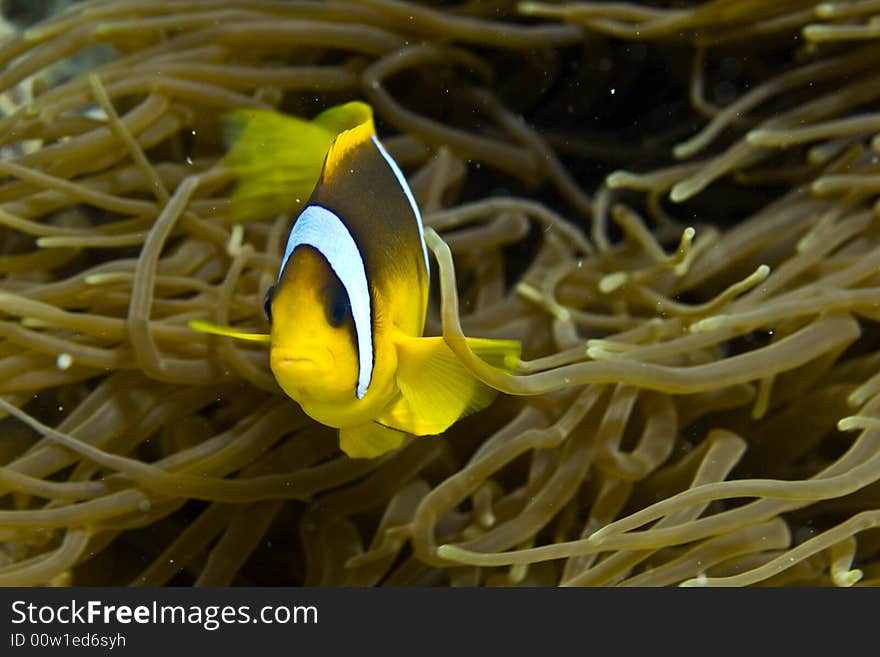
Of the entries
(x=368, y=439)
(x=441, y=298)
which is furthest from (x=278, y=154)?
(x=368, y=439)

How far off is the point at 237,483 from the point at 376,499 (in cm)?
17

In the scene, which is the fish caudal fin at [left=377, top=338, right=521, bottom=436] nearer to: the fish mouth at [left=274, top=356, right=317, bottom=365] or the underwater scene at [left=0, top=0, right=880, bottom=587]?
the underwater scene at [left=0, top=0, right=880, bottom=587]

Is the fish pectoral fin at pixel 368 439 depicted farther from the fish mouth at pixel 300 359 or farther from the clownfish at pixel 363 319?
the fish mouth at pixel 300 359

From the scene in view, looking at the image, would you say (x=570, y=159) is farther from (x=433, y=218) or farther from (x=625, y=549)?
(x=625, y=549)

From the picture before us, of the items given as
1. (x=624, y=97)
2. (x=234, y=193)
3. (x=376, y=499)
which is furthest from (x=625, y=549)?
(x=624, y=97)

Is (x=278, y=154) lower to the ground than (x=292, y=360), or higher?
higher

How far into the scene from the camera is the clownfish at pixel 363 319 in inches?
25.7

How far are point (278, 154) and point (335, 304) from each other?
0.43m

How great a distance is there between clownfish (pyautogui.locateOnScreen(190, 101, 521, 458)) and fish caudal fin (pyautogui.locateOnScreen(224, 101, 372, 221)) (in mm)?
52

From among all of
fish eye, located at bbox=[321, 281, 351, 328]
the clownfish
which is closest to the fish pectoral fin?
the clownfish

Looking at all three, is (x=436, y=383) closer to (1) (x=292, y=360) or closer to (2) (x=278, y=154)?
(1) (x=292, y=360)

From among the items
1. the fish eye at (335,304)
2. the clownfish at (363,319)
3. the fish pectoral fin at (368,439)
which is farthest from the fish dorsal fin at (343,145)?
the fish pectoral fin at (368,439)

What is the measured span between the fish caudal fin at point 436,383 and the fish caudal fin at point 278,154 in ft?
0.84

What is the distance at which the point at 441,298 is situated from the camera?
98cm
